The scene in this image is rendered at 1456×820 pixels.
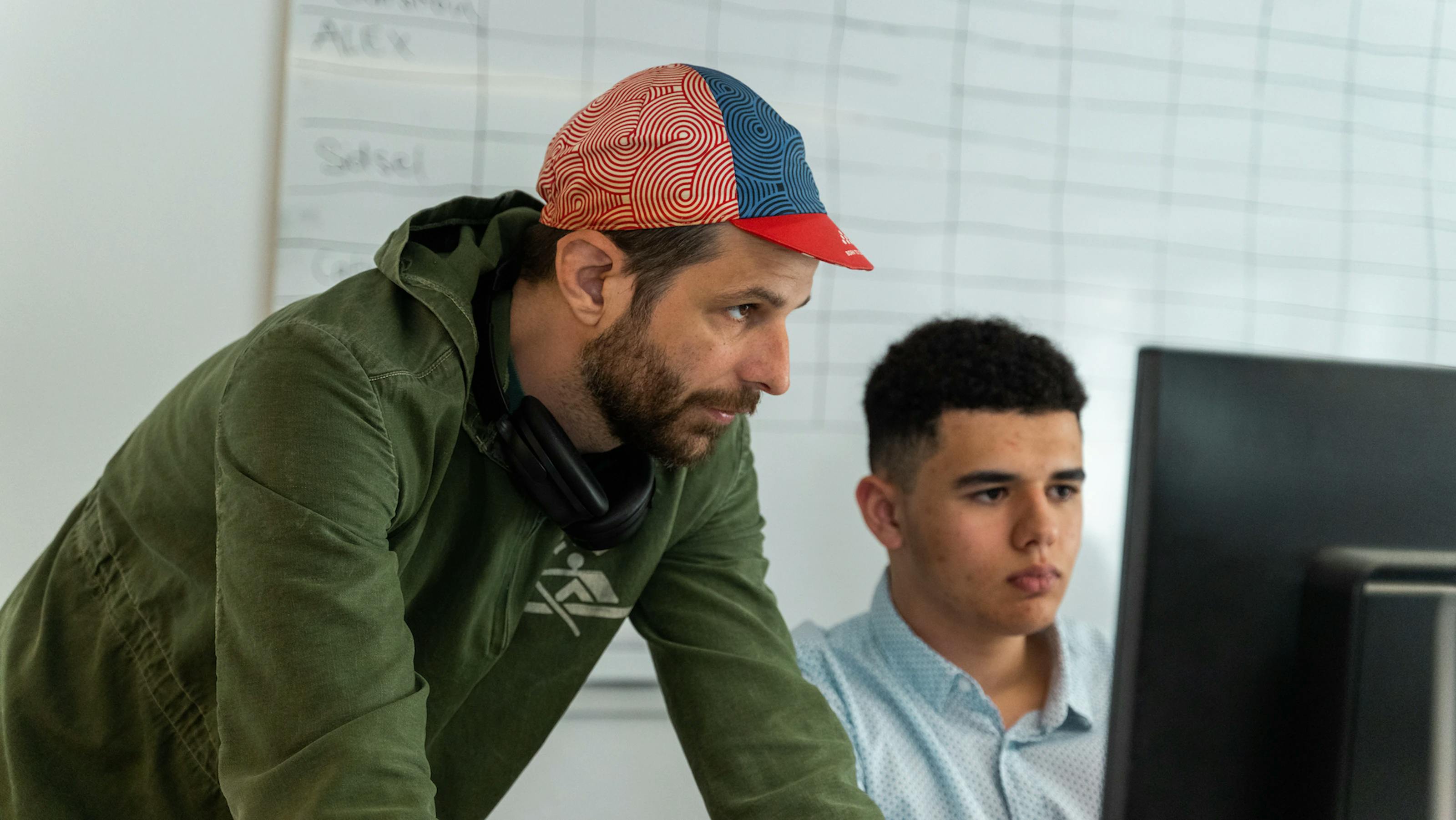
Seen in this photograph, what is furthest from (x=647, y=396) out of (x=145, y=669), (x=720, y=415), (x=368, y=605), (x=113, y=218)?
(x=113, y=218)

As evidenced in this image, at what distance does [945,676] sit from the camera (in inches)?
53.8

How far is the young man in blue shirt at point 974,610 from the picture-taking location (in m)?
1.32

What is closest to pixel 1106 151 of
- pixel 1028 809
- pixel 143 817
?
pixel 1028 809

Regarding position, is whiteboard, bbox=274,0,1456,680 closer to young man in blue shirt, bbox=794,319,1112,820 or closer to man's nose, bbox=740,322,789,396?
young man in blue shirt, bbox=794,319,1112,820

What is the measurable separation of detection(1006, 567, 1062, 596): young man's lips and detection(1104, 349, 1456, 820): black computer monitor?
79cm

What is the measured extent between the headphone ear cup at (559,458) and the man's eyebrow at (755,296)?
195 mm

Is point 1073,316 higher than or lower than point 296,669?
higher

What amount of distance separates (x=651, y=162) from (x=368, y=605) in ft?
1.49

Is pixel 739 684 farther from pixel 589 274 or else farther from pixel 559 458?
pixel 589 274

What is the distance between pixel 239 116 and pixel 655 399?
0.89m

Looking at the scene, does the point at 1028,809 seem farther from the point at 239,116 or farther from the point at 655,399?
the point at 239,116

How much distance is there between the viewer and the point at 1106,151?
1.97 meters

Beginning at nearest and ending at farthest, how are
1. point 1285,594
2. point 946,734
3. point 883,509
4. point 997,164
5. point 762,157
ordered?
point 1285,594
point 762,157
point 946,734
point 883,509
point 997,164

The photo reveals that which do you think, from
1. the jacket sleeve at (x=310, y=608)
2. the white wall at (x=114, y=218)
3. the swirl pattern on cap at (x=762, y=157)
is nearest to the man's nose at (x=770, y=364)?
the swirl pattern on cap at (x=762, y=157)
